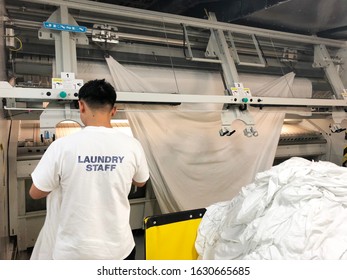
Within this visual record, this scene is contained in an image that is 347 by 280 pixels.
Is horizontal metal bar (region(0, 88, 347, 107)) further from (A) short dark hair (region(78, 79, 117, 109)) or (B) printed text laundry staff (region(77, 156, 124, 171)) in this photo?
(B) printed text laundry staff (region(77, 156, 124, 171))

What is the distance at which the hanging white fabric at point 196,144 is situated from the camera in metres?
2.26

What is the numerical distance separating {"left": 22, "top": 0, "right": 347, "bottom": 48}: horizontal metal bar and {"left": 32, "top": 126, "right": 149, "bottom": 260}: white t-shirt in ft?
4.35

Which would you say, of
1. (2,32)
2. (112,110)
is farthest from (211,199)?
(2,32)

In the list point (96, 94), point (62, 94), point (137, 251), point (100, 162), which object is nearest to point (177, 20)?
point (62, 94)

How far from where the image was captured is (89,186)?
1.14 meters

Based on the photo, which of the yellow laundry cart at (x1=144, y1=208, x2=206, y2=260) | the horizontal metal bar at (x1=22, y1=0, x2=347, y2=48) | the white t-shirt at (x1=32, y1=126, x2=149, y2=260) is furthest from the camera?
the horizontal metal bar at (x1=22, y1=0, x2=347, y2=48)

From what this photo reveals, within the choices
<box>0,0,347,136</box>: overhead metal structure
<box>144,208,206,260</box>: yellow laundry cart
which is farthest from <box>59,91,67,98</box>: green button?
<box>144,208,206,260</box>: yellow laundry cart

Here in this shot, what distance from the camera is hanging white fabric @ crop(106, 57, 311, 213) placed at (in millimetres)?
2262

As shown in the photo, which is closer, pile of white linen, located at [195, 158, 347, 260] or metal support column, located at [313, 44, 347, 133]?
pile of white linen, located at [195, 158, 347, 260]

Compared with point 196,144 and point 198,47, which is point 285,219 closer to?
point 196,144

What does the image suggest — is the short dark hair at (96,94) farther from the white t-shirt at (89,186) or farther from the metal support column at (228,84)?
the metal support column at (228,84)

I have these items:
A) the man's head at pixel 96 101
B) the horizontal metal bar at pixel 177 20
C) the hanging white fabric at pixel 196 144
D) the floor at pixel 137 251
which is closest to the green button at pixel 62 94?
the hanging white fabric at pixel 196 144

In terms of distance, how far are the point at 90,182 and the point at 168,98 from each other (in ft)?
3.42

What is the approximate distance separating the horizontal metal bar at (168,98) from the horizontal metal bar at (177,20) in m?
0.73
